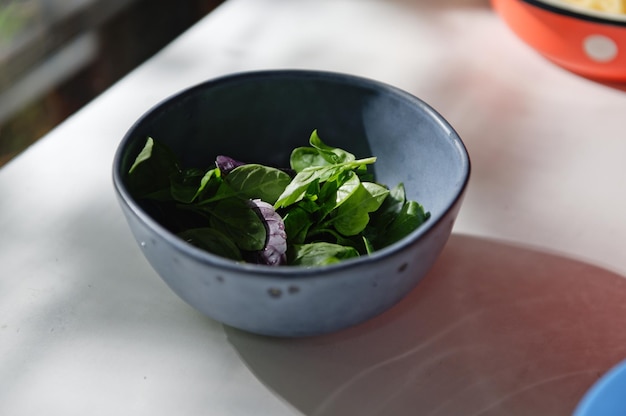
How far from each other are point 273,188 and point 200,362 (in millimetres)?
151

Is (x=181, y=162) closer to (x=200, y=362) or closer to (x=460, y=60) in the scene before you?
(x=200, y=362)

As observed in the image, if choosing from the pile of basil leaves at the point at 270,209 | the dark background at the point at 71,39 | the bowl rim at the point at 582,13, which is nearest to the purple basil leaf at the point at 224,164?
the pile of basil leaves at the point at 270,209

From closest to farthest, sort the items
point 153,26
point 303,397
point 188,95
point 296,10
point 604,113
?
1. point 303,397
2. point 188,95
3. point 604,113
4. point 296,10
5. point 153,26

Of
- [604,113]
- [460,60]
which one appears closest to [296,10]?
[460,60]

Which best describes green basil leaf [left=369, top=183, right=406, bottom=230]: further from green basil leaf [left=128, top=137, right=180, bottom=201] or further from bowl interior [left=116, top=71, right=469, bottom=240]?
green basil leaf [left=128, top=137, right=180, bottom=201]

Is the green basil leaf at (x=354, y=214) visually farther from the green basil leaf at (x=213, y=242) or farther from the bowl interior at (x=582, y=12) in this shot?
the bowl interior at (x=582, y=12)

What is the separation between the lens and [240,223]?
0.61 m

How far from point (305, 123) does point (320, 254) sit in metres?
0.19

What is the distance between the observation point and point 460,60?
101 cm

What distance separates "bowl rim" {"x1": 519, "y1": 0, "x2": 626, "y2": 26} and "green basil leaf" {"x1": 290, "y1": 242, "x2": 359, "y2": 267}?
0.46 metres

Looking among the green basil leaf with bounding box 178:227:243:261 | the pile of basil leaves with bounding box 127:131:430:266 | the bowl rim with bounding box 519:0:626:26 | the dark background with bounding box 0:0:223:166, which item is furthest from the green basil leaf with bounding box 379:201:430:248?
the dark background with bounding box 0:0:223:166

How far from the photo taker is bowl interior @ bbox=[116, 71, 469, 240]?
671 mm

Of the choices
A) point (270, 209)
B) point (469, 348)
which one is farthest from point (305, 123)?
point (469, 348)

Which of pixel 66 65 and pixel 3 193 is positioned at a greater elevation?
pixel 3 193
